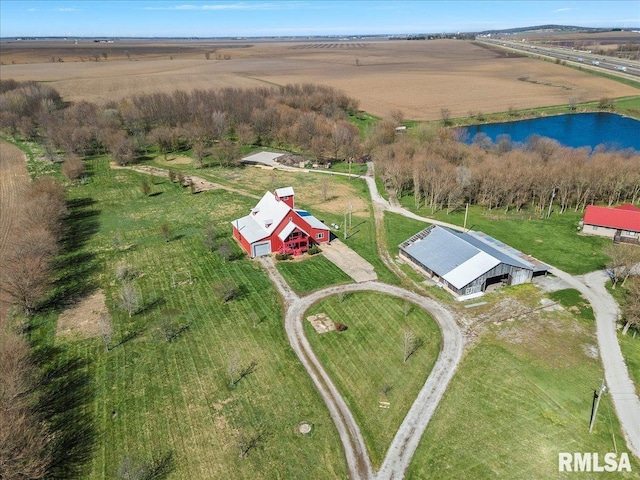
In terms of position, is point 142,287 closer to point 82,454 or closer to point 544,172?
point 82,454

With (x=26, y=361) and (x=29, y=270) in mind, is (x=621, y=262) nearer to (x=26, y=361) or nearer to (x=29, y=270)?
(x=26, y=361)

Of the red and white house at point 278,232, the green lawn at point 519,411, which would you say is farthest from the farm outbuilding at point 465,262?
the red and white house at point 278,232

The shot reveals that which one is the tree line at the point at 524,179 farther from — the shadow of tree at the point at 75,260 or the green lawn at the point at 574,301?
the shadow of tree at the point at 75,260

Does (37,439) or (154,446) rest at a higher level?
(37,439)

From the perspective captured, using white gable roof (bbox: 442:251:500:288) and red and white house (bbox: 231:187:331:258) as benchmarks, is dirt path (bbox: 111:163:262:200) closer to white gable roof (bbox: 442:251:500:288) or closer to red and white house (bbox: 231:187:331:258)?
red and white house (bbox: 231:187:331:258)

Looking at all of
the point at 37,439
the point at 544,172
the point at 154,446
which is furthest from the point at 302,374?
the point at 544,172

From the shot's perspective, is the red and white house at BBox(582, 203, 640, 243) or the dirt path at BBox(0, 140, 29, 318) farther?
the dirt path at BBox(0, 140, 29, 318)

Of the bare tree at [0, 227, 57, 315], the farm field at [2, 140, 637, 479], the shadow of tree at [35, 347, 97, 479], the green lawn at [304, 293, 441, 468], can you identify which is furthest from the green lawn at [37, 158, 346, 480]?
the green lawn at [304, 293, 441, 468]
